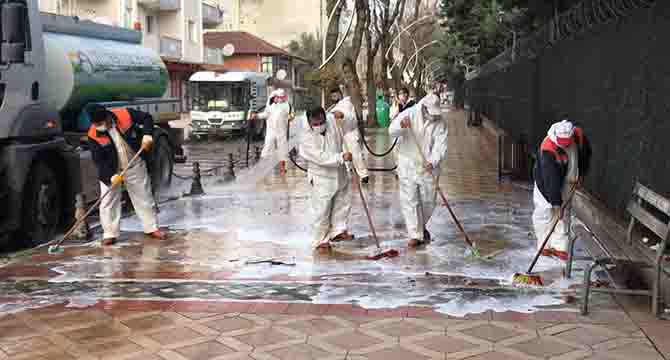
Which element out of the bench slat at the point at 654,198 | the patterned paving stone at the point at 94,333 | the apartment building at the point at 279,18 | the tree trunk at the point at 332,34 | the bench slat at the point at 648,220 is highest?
the apartment building at the point at 279,18

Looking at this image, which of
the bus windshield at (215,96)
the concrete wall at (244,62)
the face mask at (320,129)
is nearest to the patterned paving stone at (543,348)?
the face mask at (320,129)

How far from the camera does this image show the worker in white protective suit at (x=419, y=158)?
889 centimetres

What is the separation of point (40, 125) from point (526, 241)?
5116 millimetres

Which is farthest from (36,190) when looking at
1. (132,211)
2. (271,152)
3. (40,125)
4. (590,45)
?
(271,152)

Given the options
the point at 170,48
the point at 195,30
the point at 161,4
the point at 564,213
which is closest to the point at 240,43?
the point at 195,30

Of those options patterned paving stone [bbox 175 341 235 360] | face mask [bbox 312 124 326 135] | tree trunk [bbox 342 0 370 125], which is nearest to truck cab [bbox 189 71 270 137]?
tree trunk [bbox 342 0 370 125]

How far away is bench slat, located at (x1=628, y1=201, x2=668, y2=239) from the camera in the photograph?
19.7 ft

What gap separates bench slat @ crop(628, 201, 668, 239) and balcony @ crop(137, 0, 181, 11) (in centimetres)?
3868

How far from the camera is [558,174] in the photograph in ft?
25.3

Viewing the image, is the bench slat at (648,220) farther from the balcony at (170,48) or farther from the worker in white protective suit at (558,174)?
the balcony at (170,48)

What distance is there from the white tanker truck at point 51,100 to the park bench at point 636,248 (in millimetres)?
5288

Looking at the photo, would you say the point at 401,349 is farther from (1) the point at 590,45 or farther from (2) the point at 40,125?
(1) the point at 590,45

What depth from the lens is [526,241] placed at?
362 inches

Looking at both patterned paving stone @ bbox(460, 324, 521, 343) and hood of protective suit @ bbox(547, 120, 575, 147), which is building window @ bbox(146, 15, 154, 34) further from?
patterned paving stone @ bbox(460, 324, 521, 343)
